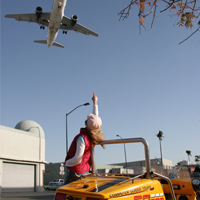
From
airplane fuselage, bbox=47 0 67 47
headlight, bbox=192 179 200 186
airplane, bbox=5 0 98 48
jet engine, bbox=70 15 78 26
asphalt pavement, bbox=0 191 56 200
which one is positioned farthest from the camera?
jet engine, bbox=70 15 78 26

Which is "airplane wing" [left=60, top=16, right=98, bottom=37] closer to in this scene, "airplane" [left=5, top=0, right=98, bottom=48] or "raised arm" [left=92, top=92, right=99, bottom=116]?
"airplane" [left=5, top=0, right=98, bottom=48]

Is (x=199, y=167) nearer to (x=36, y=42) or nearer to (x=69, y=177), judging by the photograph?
(x=69, y=177)

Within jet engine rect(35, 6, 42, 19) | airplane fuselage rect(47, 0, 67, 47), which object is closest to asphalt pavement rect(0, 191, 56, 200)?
airplane fuselage rect(47, 0, 67, 47)

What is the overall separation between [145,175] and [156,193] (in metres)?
0.29

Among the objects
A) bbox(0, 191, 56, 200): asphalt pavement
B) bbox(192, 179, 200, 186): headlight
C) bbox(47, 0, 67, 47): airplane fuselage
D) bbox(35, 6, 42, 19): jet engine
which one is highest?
bbox(35, 6, 42, 19): jet engine

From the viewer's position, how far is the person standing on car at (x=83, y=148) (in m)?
3.25

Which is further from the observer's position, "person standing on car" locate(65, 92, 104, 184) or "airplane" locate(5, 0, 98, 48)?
"airplane" locate(5, 0, 98, 48)

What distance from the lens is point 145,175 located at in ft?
8.39

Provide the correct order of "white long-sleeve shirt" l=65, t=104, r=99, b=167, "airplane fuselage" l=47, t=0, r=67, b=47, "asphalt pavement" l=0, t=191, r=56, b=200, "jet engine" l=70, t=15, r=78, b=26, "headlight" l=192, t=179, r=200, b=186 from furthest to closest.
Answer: "jet engine" l=70, t=15, r=78, b=26, "airplane fuselage" l=47, t=0, r=67, b=47, "asphalt pavement" l=0, t=191, r=56, b=200, "headlight" l=192, t=179, r=200, b=186, "white long-sleeve shirt" l=65, t=104, r=99, b=167

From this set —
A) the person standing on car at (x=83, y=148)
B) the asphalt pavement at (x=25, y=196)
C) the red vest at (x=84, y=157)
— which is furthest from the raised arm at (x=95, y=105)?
the asphalt pavement at (x=25, y=196)

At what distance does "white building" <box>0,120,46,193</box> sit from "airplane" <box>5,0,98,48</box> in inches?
521

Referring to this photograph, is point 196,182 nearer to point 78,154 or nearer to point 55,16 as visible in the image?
point 78,154

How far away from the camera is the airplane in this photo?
96.1 ft

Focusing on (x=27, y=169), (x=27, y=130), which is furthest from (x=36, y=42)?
(x=27, y=169)
